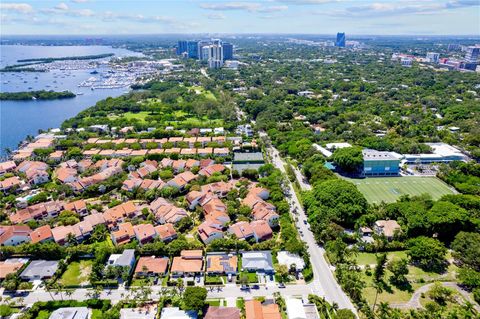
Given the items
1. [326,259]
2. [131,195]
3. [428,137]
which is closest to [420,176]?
[428,137]

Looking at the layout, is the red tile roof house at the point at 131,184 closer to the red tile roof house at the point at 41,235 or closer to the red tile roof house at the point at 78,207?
the red tile roof house at the point at 78,207

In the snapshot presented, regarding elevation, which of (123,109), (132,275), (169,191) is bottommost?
(132,275)

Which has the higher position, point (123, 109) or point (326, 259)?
point (123, 109)

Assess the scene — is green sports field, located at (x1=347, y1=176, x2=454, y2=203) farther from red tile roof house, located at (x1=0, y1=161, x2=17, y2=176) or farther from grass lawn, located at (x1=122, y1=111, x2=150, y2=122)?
grass lawn, located at (x1=122, y1=111, x2=150, y2=122)

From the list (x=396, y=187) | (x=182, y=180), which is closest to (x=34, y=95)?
(x=182, y=180)

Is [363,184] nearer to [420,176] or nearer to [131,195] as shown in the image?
[420,176]

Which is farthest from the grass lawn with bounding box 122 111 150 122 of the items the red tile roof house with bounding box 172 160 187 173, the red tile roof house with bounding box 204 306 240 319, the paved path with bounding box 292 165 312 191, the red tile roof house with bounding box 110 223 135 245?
the red tile roof house with bounding box 204 306 240 319
